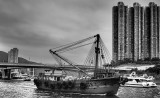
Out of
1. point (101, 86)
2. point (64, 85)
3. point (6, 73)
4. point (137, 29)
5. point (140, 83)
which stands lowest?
point (140, 83)

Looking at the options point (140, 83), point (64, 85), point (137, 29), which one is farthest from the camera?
point (137, 29)

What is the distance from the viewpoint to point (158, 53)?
177375 millimetres

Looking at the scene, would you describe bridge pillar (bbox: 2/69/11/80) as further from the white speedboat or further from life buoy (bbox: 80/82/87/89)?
life buoy (bbox: 80/82/87/89)

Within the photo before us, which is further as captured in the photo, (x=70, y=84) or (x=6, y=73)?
(x=6, y=73)

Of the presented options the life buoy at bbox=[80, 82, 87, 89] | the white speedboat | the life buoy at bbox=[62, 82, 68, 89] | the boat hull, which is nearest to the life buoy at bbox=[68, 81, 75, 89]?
the life buoy at bbox=[62, 82, 68, 89]

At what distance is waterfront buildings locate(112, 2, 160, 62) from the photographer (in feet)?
568

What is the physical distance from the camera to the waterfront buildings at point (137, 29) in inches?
6816

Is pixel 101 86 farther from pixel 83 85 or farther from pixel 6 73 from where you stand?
pixel 6 73

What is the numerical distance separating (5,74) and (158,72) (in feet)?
348

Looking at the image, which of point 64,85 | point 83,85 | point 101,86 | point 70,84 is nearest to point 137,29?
point 64,85

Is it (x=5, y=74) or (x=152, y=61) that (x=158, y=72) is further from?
(x=5, y=74)

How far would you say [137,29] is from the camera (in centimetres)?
17350

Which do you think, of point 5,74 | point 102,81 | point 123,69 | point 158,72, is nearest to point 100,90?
point 102,81

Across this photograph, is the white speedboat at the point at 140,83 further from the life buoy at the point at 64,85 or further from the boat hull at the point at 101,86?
the life buoy at the point at 64,85
